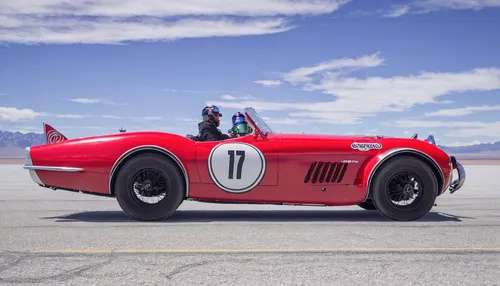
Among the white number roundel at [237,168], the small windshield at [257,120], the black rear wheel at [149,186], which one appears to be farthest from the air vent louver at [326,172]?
the black rear wheel at [149,186]

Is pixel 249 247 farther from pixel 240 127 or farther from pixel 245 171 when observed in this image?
pixel 240 127

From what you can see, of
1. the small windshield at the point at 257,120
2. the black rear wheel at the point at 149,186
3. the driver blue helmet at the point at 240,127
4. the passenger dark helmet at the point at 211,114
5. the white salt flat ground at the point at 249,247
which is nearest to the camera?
the white salt flat ground at the point at 249,247

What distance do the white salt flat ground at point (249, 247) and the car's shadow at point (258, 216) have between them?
0.05ft

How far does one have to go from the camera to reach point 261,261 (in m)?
4.59

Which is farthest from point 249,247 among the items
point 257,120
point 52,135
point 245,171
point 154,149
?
point 52,135

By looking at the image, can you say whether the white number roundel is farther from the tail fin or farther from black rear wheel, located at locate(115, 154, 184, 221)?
the tail fin

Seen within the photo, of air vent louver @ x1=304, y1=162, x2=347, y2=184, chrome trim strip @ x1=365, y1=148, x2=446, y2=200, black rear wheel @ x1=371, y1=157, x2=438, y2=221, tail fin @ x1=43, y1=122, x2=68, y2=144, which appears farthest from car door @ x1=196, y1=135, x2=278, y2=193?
tail fin @ x1=43, y1=122, x2=68, y2=144

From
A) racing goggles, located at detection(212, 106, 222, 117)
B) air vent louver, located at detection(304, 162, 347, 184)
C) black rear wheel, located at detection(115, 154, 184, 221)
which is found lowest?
black rear wheel, located at detection(115, 154, 184, 221)

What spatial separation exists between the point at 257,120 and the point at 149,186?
5.50ft

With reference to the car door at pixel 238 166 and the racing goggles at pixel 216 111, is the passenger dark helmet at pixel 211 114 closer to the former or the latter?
the racing goggles at pixel 216 111

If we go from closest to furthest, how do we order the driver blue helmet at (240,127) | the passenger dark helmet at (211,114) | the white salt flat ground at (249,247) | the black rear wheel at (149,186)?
the white salt flat ground at (249,247) → the black rear wheel at (149,186) → the passenger dark helmet at (211,114) → the driver blue helmet at (240,127)

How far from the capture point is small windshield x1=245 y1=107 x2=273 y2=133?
7.46 metres

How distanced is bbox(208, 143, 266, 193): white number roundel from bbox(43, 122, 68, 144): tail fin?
2188mm

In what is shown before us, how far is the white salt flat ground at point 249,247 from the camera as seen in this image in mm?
4051
